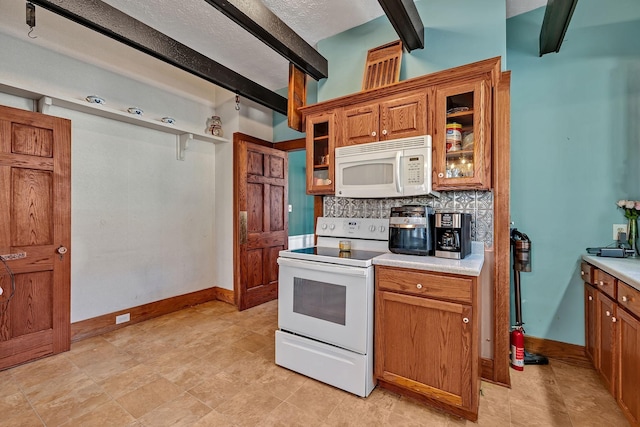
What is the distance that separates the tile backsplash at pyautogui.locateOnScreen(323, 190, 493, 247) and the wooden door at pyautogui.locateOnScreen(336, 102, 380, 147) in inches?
21.7

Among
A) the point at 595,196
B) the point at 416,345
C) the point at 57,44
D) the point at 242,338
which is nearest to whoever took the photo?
the point at 416,345

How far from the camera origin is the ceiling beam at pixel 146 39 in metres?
1.96

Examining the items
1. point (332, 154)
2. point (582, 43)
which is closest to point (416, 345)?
point (332, 154)

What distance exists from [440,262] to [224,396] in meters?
1.68

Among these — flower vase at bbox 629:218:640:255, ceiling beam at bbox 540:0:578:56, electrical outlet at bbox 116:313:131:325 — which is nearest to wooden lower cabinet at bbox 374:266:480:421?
flower vase at bbox 629:218:640:255

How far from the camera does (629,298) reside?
1546 millimetres

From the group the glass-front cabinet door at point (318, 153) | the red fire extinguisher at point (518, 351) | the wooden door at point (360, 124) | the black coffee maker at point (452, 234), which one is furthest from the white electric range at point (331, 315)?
the red fire extinguisher at point (518, 351)

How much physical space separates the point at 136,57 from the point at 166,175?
1.27 metres

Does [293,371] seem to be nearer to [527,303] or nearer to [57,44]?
[527,303]

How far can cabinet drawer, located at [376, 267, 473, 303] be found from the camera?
1.66 m

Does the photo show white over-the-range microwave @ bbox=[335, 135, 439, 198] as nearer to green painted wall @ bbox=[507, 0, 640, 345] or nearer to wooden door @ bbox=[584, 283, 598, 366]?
green painted wall @ bbox=[507, 0, 640, 345]

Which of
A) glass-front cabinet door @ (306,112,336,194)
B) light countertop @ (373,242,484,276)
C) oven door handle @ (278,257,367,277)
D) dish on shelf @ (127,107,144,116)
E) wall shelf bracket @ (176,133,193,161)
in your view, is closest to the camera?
light countertop @ (373,242,484,276)

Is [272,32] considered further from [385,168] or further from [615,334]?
[615,334]

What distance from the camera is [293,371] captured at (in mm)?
2223
